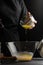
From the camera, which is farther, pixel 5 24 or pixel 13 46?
pixel 5 24

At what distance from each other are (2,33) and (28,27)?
19 centimetres

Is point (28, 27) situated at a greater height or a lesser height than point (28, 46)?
greater

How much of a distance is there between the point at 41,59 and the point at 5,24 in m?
0.35

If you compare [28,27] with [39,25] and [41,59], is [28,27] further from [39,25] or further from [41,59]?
[41,59]

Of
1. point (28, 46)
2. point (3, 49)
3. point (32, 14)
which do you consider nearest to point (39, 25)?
point (32, 14)

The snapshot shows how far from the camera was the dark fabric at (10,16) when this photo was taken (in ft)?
4.17

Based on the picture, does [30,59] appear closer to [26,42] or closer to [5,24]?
[26,42]

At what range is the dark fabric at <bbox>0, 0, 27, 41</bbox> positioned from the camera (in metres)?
1.27

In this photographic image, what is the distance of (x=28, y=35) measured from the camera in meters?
1.32

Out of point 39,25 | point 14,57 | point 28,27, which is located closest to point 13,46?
point 14,57

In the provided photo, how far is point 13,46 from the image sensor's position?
1.16 meters

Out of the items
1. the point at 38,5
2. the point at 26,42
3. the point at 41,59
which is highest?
the point at 38,5

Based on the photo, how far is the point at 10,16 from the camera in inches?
50.3

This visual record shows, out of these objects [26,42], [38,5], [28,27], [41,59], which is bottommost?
[41,59]
